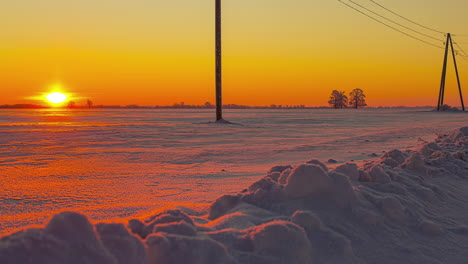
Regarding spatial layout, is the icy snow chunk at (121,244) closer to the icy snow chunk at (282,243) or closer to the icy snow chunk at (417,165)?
the icy snow chunk at (282,243)

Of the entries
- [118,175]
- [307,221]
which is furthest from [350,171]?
[118,175]

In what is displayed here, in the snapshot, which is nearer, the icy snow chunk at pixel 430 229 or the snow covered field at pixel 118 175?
the icy snow chunk at pixel 430 229

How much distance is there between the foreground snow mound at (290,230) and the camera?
3.61ft

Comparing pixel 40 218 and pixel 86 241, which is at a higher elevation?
pixel 86 241

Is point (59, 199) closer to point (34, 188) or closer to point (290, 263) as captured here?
point (34, 188)

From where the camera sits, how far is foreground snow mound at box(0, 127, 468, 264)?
1101mm

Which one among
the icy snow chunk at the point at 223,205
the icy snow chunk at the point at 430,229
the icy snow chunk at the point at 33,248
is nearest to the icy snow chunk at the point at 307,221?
the icy snow chunk at the point at 223,205

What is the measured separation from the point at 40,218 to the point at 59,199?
53cm

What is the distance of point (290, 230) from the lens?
146 centimetres

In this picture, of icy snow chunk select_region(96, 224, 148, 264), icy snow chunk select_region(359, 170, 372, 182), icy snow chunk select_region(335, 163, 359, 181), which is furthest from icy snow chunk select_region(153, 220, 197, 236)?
icy snow chunk select_region(359, 170, 372, 182)

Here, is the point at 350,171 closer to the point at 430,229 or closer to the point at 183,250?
the point at 430,229

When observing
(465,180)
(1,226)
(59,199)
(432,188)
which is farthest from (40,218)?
(465,180)

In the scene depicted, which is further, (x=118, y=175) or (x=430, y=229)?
(x=118, y=175)

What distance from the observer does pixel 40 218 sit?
7.25 feet
